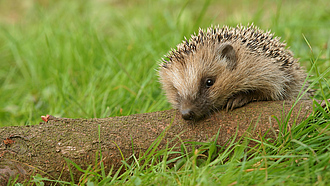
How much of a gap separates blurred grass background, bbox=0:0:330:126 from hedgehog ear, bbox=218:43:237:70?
121 cm

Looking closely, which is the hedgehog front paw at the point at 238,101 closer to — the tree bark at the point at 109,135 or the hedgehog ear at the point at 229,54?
the tree bark at the point at 109,135

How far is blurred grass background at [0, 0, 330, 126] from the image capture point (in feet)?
15.5

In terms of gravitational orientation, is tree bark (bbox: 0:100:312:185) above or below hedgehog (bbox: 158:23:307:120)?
below

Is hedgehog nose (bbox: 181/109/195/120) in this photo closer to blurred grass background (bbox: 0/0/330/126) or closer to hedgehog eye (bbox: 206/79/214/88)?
hedgehog eye (bbox: 206/79/214/88)

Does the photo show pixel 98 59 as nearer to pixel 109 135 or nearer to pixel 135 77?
pixel 135 77

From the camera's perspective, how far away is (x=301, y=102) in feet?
10.4

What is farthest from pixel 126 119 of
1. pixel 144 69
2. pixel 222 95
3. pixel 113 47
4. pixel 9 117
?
pixel 113 47

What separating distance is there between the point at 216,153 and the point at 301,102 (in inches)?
38.0

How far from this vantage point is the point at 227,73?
11.9ft

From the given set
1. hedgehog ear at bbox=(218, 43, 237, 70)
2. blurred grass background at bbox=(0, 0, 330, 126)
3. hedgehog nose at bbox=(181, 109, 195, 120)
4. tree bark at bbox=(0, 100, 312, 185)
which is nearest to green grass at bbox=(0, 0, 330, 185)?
blurred grass background at bbox=(0, 0, 330, 126)

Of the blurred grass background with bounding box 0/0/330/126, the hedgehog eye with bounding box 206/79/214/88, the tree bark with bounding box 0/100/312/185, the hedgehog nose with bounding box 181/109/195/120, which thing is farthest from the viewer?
the blurred grass background with bounding box 0/0/330/126

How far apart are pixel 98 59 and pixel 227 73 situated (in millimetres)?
2891

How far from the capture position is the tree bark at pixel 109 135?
2.90 metres

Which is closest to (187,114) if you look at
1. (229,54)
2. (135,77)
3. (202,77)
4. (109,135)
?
(202,77)
